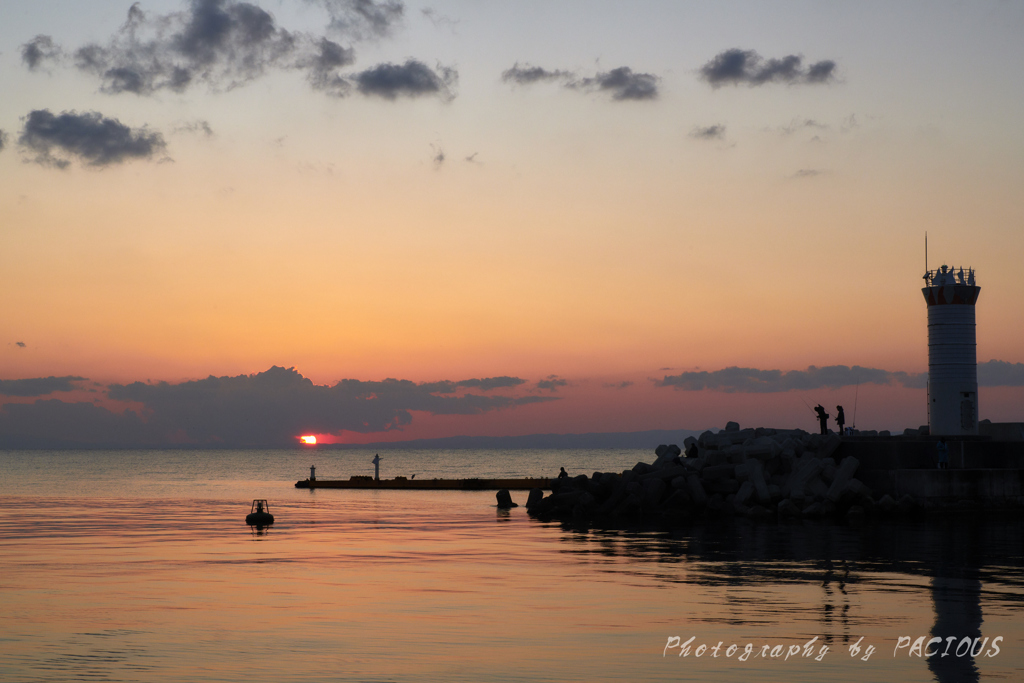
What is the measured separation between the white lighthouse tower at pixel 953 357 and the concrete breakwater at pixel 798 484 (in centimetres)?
171

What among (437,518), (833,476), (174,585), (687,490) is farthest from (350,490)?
(174,585)

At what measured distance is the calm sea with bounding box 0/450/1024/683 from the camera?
1461 centimetres

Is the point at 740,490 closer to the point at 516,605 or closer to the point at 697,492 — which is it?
the point at 697,492

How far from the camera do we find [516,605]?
20.0m

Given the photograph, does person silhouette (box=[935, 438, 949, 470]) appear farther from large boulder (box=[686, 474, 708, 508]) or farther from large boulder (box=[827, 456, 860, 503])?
large boulder (box=[686, 474, 708, 508])

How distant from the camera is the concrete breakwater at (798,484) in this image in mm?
43375

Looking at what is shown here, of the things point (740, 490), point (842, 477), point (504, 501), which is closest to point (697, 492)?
point (740, 490)

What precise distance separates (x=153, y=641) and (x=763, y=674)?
31.9ft

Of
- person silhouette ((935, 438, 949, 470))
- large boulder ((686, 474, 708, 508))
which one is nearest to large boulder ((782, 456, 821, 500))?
large boulder ((686, 474, 708, 508))

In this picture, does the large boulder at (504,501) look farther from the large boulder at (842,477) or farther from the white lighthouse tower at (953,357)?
the white lighthouse tower at (953,357)

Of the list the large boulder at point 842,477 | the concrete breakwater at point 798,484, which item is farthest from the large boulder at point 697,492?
the large boulder at point 842,477

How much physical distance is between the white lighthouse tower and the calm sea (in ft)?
34.1

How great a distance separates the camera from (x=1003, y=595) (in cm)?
2053

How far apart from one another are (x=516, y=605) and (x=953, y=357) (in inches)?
1360
